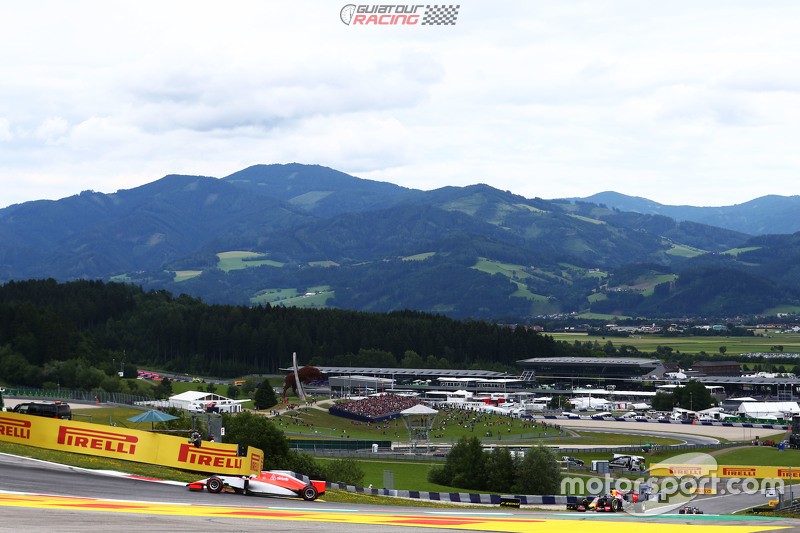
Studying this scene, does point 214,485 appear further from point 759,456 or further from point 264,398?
point 264,398

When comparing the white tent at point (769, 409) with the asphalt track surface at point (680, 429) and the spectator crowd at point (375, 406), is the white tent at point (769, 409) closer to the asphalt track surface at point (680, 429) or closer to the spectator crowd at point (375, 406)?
the asphalt track surface at point (680, 429)

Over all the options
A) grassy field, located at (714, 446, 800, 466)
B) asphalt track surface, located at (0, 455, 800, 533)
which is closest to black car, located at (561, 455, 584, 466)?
grassy field, located at (714, 446, 800, 466)

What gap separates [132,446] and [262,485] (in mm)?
9336

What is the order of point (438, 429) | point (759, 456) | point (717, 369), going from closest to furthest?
point (759, 456)
point (438, 429)
point (717, 369)

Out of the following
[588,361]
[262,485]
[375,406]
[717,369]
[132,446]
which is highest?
[588,361]

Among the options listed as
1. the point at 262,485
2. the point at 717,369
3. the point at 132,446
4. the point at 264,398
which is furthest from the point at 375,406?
the point at 717,369

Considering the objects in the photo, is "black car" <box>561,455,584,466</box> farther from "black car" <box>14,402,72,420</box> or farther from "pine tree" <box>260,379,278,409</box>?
"pine tree" <box>260,379,278,409</box>

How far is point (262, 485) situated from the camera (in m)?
39.5

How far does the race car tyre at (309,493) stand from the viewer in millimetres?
39750

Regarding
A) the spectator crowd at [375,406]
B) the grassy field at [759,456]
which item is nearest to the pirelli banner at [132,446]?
the grassy field at [759,456]

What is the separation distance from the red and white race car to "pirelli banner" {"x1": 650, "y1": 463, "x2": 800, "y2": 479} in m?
30.0

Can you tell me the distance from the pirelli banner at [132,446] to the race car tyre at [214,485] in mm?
6469

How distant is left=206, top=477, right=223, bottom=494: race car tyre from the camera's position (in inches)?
1527

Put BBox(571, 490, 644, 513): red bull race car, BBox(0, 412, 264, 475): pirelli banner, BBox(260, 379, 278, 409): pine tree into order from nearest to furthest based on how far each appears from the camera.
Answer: BBox(571, 490, 644, 513): red bull race car
BBox(0, 412, 264, 475): pirelli banner
BBox(260, 379, 278, 409): pine tree
